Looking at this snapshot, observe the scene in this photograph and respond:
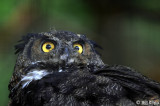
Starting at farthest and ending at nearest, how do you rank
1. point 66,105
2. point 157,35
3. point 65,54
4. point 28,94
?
point 157,35 < point 65,54 < point 28,94 < point 66,105

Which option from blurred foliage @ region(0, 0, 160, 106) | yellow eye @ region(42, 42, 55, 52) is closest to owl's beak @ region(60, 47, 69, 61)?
yellow eye @ region(42, 42, 55, 52)

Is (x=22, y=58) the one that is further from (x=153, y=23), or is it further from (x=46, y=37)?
(x=153, y=23)

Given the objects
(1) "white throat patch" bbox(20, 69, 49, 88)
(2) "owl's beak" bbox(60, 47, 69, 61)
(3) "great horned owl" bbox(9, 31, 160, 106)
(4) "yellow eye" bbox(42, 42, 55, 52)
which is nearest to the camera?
(3) "great horned owl" bbox(9, 31, 160, 106)

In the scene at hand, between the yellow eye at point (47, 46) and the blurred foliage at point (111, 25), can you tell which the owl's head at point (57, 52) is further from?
the blurred foliage at point (111, 25)

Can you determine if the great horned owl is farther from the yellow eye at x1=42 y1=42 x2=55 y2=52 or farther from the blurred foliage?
the blurred foliage

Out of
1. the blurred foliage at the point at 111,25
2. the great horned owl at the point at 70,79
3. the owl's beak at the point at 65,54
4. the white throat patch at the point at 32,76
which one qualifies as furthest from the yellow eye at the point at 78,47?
the blurred foliage at the point at 111,25

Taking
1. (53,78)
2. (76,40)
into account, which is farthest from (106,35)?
(53,78)
